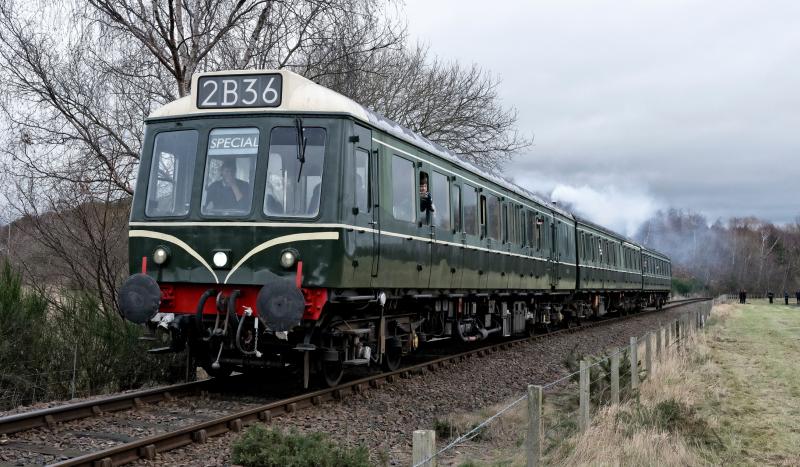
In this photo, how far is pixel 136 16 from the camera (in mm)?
11727

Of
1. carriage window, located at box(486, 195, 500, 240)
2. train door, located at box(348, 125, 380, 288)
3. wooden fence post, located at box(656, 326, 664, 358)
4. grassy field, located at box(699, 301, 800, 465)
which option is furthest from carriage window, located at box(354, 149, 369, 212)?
wooden fence post, located at box(656, 326, 664, 358)

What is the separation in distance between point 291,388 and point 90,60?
6261 mm

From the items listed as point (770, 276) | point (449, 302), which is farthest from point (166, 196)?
point (770, 276)

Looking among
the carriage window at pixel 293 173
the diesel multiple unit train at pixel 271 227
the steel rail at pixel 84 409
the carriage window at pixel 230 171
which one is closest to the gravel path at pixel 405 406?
the diesel multiple unit train at pixel 271 227

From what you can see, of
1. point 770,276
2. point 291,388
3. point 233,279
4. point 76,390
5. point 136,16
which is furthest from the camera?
point 770,276

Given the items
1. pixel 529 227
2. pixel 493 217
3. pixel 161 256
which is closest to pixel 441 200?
pixel 493 217

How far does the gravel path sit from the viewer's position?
668 centimetres

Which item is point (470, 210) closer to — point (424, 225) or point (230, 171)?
point (424, 225)

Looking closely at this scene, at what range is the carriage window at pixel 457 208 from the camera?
40.3ft

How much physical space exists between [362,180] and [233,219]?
1.53 meters

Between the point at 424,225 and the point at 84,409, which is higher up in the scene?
the point at 424,225

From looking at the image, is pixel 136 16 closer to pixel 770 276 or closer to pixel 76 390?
pixel 76 390

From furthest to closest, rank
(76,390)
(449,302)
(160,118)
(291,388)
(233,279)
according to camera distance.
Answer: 1. (449,302)
2. (76,390)
3. (291,388)
4. (160,118)
5. (233,279)

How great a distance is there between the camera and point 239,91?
8.81 metres
